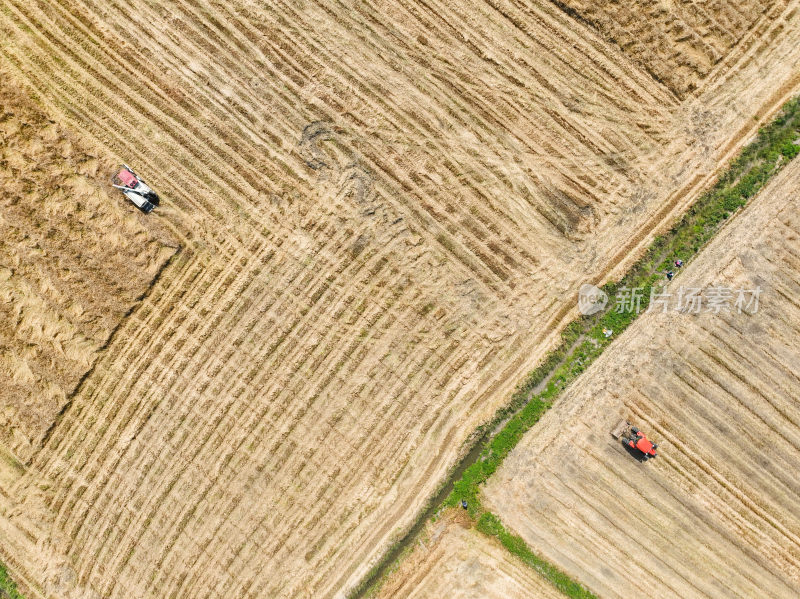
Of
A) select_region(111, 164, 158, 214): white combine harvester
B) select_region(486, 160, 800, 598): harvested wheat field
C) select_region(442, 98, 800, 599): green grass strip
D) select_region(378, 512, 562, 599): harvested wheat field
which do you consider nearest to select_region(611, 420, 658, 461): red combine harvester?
select_region(486, 160, 800, 598): harvested wheat field

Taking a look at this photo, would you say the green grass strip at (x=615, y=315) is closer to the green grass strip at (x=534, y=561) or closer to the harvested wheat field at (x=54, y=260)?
the green grass strip at (x=534, y=561)

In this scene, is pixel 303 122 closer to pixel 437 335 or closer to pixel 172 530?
pixel 437 335

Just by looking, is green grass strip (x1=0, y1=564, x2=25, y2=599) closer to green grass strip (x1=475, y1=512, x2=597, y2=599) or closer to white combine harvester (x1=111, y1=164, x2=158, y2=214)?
white combine harvester (x1=111, y1=164, x2=158, y2=214)

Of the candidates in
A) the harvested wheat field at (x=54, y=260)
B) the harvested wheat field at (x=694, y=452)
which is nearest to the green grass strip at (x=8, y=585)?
the harvested wheat field at (x=54, y=260)

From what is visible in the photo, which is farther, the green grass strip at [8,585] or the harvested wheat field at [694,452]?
the green grass strip at [8,585]

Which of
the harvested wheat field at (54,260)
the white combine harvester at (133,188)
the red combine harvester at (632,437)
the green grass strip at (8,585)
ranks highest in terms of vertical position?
the red combine harvester at (632,437)
